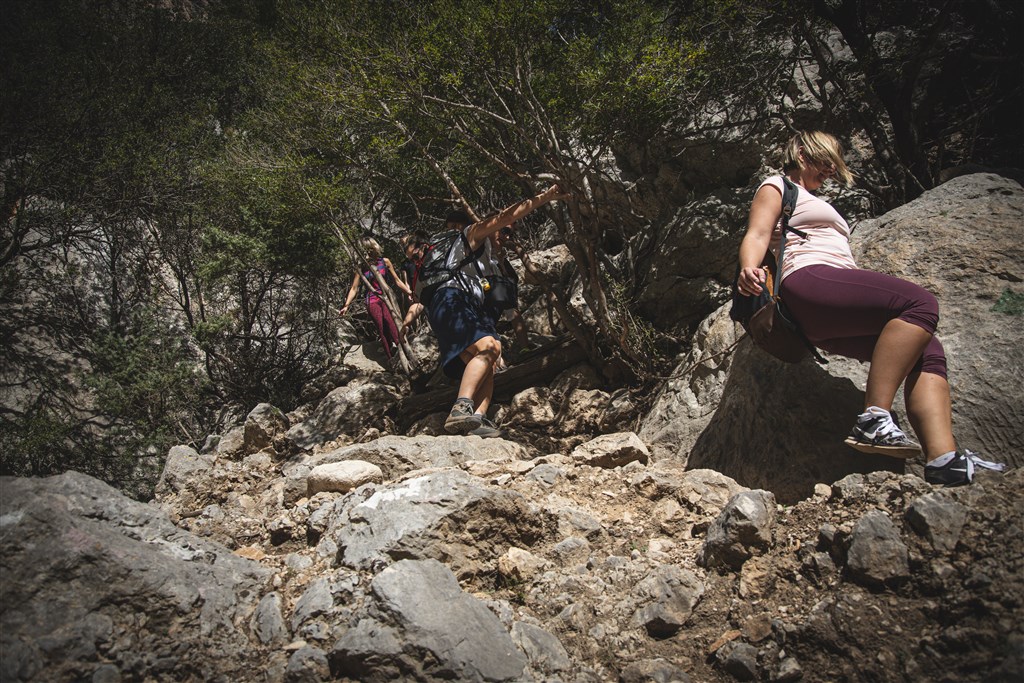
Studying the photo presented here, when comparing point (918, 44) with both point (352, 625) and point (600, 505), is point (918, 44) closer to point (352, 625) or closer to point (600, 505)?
point (600, 505)

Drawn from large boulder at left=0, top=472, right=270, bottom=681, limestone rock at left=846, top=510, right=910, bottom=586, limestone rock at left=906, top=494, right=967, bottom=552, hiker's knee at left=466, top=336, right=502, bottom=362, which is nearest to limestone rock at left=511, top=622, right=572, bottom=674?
large boulder at left=0, top=472, right=270, bottom=681

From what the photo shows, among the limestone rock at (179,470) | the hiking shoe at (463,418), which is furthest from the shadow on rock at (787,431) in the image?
the limestone rock at (179,470)

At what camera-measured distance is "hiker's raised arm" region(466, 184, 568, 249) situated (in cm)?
422

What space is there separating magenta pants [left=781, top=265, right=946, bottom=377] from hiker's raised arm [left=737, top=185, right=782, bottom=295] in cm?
14

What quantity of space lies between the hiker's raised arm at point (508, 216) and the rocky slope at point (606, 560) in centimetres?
163

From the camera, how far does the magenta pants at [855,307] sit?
259 centimetres

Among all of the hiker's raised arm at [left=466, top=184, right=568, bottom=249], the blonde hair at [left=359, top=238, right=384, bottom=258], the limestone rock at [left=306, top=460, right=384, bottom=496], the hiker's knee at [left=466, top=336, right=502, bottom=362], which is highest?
the blonde hair at [left=359, top=238, right=384, bottom=258]

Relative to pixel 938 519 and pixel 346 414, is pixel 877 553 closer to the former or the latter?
pixel 938 519

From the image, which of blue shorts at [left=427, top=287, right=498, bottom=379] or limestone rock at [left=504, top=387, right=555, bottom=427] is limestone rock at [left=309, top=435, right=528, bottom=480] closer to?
blue shorts at [left=427, top=287, right=498, bottom=379]

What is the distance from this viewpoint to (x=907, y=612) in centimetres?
197

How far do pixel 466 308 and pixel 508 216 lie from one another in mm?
687

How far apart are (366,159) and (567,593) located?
245 inches

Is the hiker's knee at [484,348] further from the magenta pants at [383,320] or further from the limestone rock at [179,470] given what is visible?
the magenta pants at [383,320]

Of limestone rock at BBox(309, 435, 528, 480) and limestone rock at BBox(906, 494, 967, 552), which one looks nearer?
limestone rock at BBox(906, 494, 967, 552)
